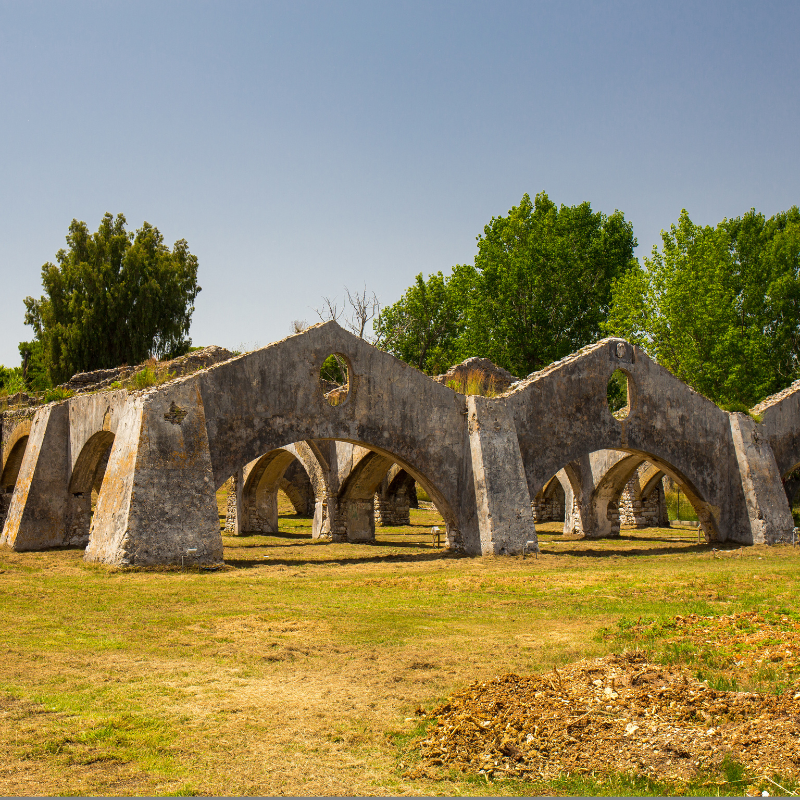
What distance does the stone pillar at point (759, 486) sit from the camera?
20.4 m

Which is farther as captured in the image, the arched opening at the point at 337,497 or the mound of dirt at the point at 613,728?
the arched opening at the point at 337,497

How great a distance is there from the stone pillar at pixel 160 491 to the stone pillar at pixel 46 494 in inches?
209

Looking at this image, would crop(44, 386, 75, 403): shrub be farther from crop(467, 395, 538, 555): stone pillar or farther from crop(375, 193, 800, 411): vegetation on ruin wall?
crop(375, 193, 800, 411): vegetation on ruin wall

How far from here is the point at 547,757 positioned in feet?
16.6

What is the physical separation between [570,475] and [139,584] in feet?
57.3

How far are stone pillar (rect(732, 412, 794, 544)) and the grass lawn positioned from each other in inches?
175

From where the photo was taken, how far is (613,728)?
536cm

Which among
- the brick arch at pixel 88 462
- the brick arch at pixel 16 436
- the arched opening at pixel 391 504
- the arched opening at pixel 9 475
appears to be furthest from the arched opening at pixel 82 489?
the arched opening at pixel 391 504

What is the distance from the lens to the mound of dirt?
4.89 m

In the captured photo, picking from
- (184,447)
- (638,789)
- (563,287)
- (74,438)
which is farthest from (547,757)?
(563,287)

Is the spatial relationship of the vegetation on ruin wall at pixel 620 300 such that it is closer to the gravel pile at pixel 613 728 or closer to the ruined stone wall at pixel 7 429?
the ruined stone wall at pixel 7 429

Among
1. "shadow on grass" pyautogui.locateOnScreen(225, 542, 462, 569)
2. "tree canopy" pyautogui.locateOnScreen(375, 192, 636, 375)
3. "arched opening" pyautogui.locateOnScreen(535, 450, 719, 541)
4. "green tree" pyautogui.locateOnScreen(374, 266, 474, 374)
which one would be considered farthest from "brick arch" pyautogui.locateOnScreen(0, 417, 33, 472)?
"green tree" pyautogui.locateOnScreen(374, 266, 474, 374)

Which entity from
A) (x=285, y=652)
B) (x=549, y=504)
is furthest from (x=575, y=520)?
(x=285, y=652)

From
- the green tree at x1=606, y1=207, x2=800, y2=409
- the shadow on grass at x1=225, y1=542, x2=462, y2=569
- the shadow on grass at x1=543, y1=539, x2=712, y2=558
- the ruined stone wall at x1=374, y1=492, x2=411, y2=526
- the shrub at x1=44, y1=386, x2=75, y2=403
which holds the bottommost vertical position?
the shadow on grass at x1=543, y1=539, x2=712, y2=558
